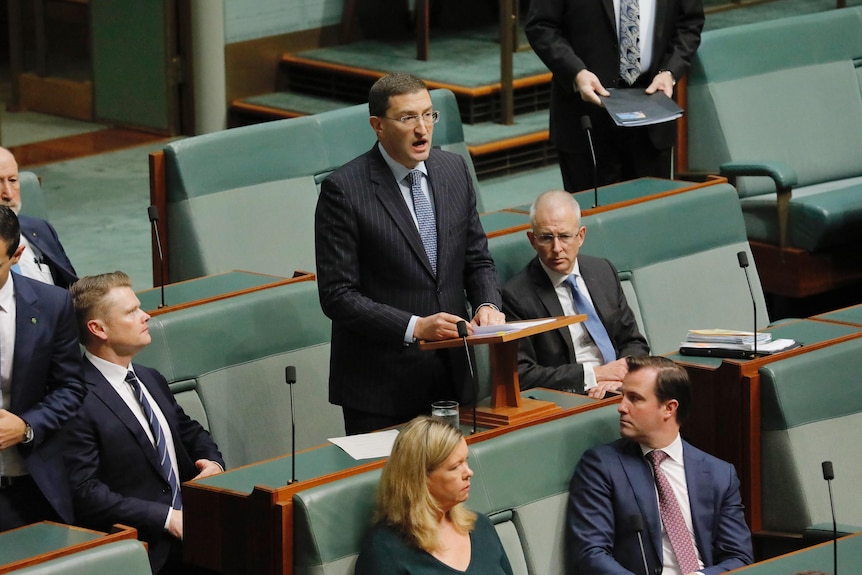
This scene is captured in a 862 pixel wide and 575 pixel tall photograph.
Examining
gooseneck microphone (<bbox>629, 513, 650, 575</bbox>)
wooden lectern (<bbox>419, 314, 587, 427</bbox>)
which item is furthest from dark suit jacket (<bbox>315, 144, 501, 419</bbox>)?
gooseneck microphone (<bbox>629, 513, 650, 575</bbox>)

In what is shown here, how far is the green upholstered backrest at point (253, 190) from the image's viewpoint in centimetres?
439

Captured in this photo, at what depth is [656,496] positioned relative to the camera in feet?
10.6

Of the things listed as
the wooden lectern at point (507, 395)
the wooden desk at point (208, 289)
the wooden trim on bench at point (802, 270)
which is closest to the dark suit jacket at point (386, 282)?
the wooden lectern at point (507, 395)

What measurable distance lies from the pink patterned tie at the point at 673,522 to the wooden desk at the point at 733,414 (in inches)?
11.2

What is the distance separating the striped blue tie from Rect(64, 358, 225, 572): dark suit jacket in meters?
0.02

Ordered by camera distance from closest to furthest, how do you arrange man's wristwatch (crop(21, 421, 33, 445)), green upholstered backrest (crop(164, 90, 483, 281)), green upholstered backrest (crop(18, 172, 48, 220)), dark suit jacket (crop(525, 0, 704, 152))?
man's wristwatch (crop(21, 421, 33, 445)) → green upholstered backrest (crop(18, 172, 48, 220)) → green upholstered backrest (crop(164, 90, 483, 281)) → dark suit jacket (crop(525, 0, 704, 152))

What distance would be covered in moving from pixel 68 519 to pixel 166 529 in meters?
0.22

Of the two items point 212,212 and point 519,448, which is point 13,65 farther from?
point 519,448

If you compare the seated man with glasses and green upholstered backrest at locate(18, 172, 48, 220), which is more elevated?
green upholstered backrest at locate(18, 172, 48, 220)

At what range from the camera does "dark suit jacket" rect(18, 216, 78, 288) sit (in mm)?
3529

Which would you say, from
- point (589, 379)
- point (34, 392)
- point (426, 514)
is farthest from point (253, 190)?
point (426, 514)

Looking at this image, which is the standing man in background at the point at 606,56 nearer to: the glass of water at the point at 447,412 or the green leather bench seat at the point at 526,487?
the green leather bench seat at the point at 526,487

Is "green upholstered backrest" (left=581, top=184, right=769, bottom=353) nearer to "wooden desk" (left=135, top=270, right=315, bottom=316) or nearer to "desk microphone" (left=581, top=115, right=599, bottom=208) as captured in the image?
"desk microphone" (left=581, top=115, right=599, bottom=208)

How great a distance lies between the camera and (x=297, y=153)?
4.66 m
